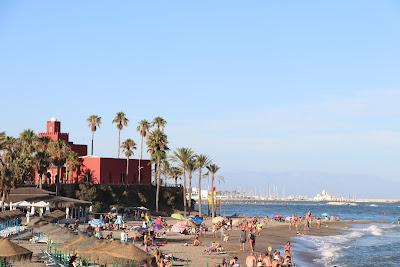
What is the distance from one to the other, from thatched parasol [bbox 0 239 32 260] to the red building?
5284 cm

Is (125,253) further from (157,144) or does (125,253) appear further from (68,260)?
(157,144)

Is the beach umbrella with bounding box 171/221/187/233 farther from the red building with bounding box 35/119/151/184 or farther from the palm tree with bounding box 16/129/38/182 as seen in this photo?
the red building with bounding box 35/119/151/184

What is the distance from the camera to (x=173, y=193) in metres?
91.7

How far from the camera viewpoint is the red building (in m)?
79.6

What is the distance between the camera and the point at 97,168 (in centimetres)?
7956

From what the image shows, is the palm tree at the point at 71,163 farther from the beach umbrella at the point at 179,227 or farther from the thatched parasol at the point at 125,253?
the thatched parasol at the point at 125,253

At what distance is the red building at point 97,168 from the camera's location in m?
79.6

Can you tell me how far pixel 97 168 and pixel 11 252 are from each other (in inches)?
2176

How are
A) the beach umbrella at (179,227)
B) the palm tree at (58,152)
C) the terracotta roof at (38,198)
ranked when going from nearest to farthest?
the beach umbrella at (179,227) → the terracotta roof at (38,198) → the palm tree at (58,152)

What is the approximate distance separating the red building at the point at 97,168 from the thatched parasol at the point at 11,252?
52.8 m

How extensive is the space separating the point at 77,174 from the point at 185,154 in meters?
14.6

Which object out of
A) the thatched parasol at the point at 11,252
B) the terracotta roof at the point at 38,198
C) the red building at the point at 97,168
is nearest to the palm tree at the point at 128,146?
the red building at the point at 97,168

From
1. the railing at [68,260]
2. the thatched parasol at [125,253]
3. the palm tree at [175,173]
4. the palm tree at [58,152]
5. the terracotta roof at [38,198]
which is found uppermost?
the palm tree at [58,152]

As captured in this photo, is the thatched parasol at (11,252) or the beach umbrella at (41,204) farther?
the beach umbrella at (41,204)
